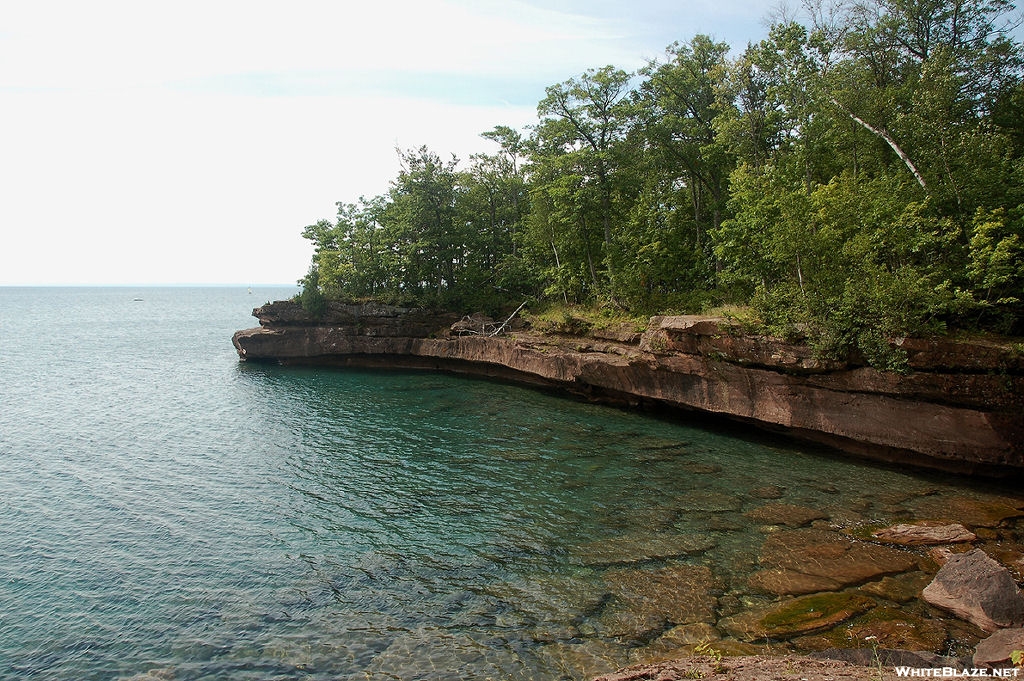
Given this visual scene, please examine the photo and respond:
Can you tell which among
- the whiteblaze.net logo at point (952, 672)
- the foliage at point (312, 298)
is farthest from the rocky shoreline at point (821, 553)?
the foliage at point (312, 298)

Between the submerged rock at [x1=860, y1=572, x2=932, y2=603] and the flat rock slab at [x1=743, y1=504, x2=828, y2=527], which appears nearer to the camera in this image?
the submerged rock at [x1=860, y1=572, x2=932, y2=603]

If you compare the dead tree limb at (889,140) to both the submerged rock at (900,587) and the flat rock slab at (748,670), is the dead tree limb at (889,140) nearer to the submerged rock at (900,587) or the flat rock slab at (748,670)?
the submerged rock at (900,587)

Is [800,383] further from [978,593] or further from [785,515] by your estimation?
[978,593]

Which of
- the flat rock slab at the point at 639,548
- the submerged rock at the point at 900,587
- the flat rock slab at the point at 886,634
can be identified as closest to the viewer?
the flat rock slab at the point at 886,634

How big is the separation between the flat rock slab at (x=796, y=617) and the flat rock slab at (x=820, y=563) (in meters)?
0.40

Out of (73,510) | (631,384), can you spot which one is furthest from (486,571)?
(631,384)

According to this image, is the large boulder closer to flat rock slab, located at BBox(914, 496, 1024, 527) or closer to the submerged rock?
the submerged rock

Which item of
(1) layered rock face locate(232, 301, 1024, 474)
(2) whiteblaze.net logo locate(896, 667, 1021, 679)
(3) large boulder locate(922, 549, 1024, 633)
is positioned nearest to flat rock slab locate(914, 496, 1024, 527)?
(1) layered rock face locate(232, 301, 1024, 474)

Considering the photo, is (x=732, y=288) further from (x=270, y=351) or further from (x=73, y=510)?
(x=270, y=351)

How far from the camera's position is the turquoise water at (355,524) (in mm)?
10102

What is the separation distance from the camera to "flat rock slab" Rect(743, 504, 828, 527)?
1448 centimetres

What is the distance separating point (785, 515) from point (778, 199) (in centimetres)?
1298

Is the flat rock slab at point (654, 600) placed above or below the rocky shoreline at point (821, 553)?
below

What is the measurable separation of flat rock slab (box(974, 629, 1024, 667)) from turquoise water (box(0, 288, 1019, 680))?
12.6 ft
